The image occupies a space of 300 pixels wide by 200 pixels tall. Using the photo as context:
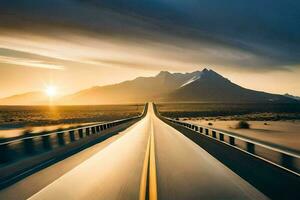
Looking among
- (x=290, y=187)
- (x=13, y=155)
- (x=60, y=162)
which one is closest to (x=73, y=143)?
(x=60, y=162)

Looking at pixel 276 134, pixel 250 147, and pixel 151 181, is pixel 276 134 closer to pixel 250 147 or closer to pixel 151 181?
pixel 250 147

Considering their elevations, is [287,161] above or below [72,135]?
below

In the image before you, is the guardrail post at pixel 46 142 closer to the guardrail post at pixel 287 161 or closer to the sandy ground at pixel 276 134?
the sandy ground at pixel 276 134

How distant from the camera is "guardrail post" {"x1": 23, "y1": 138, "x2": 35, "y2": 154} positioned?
15.3m

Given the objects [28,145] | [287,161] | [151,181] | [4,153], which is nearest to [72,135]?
[28,145]

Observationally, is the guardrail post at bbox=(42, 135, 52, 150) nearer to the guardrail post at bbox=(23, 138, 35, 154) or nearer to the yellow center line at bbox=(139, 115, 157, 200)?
the guardrail post at bbox=(23, 138, 35, 154)

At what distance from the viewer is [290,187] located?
895 cm

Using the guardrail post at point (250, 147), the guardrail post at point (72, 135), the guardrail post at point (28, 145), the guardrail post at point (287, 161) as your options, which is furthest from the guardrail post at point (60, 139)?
the guardrail post at point (287, 161)

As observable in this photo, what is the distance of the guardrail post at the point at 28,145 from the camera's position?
15.3m

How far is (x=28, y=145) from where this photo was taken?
15531mm

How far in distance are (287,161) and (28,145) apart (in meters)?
8.94

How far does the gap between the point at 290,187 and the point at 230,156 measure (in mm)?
6550

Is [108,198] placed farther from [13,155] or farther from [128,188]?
[13,155]

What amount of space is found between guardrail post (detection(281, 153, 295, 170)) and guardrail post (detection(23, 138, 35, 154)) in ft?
28.2
